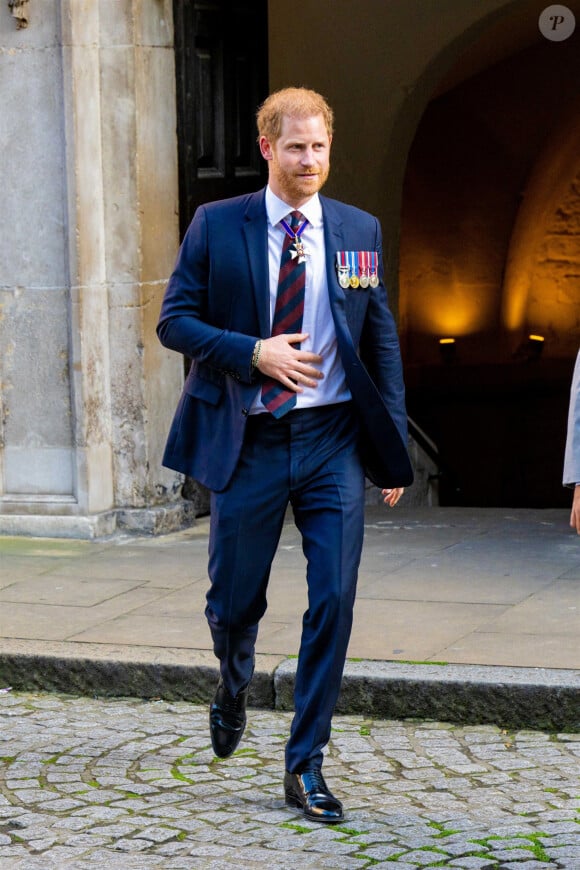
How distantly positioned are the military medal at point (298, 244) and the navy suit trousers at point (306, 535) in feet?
1.35

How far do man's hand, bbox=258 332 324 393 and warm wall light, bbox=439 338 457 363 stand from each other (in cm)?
1533

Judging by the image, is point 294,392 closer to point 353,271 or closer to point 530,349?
point 353,271

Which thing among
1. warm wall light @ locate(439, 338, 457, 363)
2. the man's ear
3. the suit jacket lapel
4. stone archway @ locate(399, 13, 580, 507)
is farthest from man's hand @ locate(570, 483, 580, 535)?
warm wall light @ locate(439, 338, 457, 363)

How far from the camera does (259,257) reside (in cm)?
437

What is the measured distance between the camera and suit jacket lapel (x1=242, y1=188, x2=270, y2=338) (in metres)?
4.35

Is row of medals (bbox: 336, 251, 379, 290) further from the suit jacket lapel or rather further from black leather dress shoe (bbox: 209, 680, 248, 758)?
black leather dress shoe (bbox: 209, 680, 248, 758)

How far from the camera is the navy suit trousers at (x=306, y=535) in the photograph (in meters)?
4.29

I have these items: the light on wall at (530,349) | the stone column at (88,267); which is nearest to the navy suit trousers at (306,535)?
the stone column at (88,267)

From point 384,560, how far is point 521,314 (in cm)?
1338

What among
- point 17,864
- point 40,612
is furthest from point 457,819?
point 40,612

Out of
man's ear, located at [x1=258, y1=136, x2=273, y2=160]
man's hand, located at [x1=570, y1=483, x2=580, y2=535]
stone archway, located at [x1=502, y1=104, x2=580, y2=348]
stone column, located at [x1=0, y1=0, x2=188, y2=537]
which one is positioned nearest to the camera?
man's hand, located at [x1=570, y1=483, x2=580, y2=535]

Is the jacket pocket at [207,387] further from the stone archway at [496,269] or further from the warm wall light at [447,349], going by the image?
the warm wall light at [447,349]

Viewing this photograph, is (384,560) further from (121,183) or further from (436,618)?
(121,183)

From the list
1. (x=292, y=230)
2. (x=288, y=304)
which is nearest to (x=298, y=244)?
(x=292, y=230)
